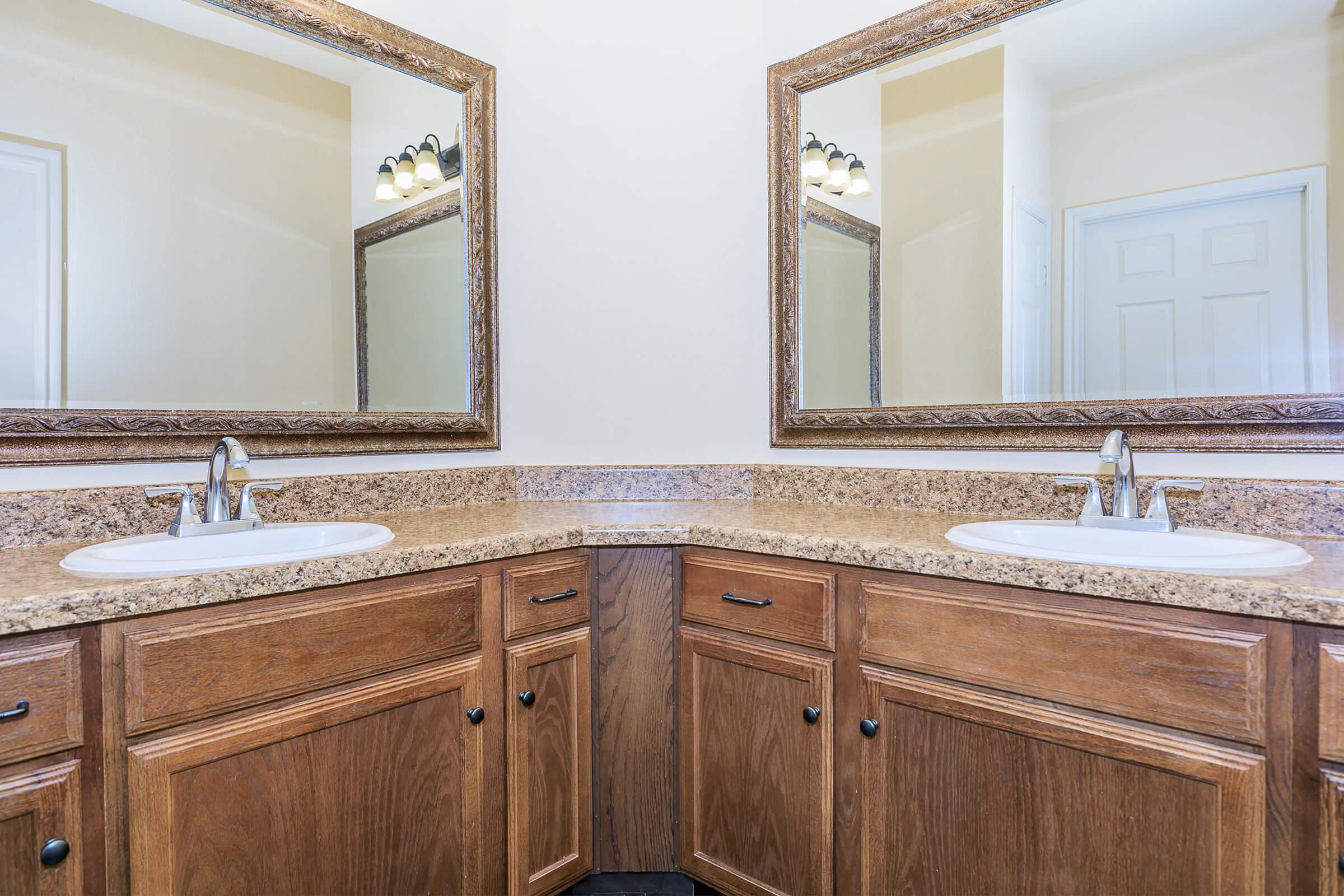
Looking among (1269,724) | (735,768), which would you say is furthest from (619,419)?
(1269,724)

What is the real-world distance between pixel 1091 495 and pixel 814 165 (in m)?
1.06

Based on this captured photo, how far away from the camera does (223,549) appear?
1.21m

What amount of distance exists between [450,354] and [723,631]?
3.32ft

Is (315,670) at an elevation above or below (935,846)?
above

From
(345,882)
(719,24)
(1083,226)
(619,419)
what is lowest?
(345,882)

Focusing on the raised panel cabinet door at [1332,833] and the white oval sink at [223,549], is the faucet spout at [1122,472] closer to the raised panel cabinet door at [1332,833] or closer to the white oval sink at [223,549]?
the raised panel cabinet door at [1332,833]

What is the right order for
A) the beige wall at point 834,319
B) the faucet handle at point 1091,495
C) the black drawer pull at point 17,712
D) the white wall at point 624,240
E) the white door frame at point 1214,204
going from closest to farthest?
the black drawer pull at point 17,712 → the white door frame at point 1214,204 → the faucet handle at point 1091,495 → the beige wall at point 834,319 → the white wall at point 624,240

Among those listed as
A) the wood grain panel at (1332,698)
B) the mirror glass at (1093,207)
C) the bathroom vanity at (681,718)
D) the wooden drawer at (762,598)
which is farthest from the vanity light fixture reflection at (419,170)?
the wood grain panel at (1332,698)

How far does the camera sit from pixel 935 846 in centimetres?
113

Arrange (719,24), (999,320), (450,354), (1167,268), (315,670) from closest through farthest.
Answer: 1. (315,670)
2. (1167,268)
3. (999,320)
4. (450,354)
5. (719,24)

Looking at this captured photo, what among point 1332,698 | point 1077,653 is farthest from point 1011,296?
point 1332,698

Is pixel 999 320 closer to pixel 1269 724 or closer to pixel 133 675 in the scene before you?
pixel 1269 724

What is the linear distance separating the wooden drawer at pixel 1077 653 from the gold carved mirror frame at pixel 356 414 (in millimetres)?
1139

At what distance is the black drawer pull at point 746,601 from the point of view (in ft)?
4.31
